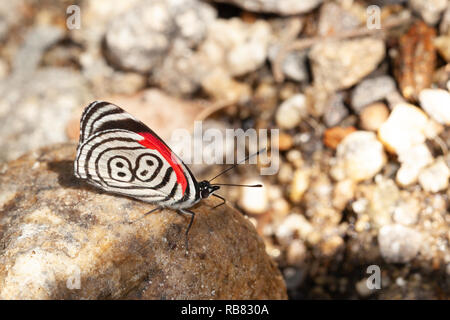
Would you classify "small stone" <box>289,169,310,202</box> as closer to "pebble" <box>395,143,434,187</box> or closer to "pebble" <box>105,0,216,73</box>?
"pebble" <box>395,143,434,187</box>

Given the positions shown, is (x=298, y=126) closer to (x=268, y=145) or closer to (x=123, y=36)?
(x=268, y=145)

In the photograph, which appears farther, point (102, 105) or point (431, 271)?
point (431, 271)

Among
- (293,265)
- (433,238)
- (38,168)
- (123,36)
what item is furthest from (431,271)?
(123,36)

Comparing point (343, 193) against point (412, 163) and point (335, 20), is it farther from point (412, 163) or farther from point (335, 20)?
point (335, 20)

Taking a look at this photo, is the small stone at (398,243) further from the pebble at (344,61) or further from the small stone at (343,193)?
the pebble at (344,61)

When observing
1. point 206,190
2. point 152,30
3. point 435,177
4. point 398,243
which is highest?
point 152,30

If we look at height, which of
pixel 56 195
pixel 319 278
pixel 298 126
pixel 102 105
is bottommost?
pixel 319 278

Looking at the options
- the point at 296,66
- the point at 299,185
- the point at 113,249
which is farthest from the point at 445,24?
the point at 113,249

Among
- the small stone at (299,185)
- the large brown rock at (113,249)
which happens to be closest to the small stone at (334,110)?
the small stone at (299,185)
